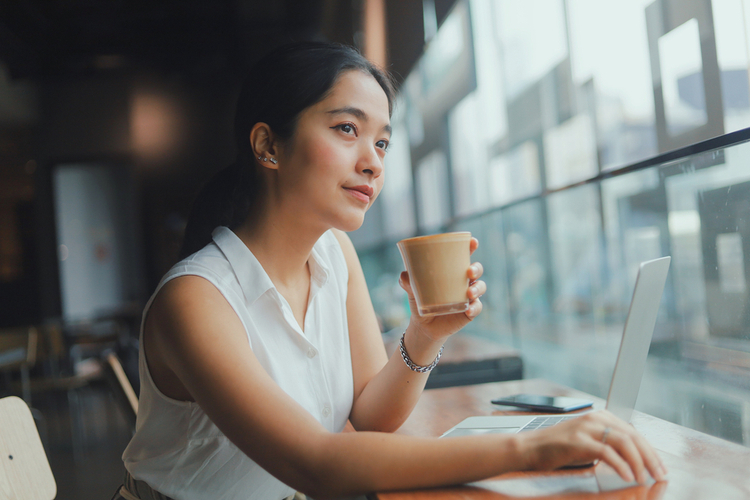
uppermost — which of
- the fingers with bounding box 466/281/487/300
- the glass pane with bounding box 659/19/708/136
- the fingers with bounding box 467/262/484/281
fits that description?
the glass pane with bounding box 659/19/708/136

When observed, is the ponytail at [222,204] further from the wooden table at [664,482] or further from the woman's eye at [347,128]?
the wooden table at [664,482]

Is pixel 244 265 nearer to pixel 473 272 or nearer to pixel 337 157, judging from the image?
pixel 337 157

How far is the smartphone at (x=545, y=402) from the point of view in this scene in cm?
117

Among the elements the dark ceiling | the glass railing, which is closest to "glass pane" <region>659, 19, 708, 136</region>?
the glass railing

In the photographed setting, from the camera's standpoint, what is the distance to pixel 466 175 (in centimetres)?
359

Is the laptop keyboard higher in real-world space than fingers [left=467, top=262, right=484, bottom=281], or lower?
lower

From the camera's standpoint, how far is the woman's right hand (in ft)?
2.27

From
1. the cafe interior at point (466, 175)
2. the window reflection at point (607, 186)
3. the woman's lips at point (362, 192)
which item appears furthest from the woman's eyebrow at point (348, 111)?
the window reflection at point (607, 186)

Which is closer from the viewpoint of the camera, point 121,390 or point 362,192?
point 362,192

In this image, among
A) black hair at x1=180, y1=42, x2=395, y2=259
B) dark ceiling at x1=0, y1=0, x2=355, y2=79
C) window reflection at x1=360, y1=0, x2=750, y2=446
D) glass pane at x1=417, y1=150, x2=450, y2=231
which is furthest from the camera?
dark ceiling at x1=0, y1=0, x2=355, y2=79

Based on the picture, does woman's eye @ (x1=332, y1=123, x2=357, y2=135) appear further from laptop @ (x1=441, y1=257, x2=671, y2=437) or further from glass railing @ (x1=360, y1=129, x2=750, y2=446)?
glass railing @ (x1=360, y1=129, x2=750, y2=446)

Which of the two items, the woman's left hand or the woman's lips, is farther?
the woman's lips

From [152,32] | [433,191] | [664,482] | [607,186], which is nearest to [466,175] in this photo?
[433,191]

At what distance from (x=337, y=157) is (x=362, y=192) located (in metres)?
0.09
